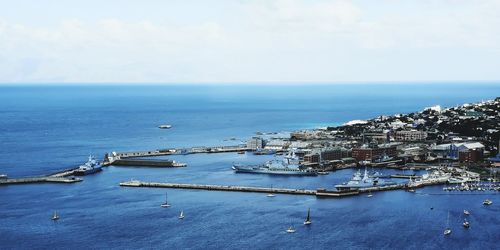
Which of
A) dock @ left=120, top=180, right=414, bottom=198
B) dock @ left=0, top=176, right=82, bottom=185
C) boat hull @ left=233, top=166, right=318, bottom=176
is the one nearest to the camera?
dock @ left=120, top=180, right=414, bottom=198

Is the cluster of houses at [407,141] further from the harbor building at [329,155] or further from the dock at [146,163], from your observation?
the dock at [146,163]

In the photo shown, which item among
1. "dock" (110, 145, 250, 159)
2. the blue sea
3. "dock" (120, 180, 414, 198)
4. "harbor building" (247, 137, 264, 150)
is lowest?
the blue sea

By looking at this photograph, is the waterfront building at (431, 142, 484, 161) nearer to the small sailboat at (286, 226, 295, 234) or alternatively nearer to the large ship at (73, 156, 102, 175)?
the small sailboat at (286, 226, 295, 234)

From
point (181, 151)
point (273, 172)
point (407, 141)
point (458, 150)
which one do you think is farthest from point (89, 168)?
point (407, 141)

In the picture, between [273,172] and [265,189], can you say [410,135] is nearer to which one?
[273,172]

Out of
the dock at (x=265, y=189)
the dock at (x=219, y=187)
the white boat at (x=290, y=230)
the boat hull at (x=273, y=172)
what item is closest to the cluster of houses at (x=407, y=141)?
the boat hull at (x=273, y=172)

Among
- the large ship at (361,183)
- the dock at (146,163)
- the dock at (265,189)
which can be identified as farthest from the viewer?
the dock at (146,163)

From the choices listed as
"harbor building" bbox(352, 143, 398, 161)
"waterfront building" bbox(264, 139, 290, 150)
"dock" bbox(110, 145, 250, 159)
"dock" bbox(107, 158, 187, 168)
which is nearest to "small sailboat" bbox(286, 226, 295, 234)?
"dock" bbox(107, 158, 187, 168)
